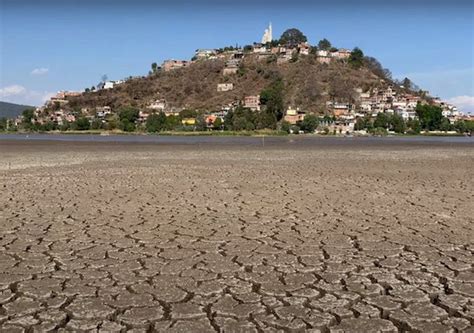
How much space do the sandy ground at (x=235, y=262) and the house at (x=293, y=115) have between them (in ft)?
399

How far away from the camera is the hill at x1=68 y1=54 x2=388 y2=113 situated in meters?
160

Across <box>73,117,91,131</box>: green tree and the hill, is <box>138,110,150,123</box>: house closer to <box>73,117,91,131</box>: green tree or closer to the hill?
<box>73,117,91,131</box>: green tree

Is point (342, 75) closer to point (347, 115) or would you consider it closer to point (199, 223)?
point (347, 115)

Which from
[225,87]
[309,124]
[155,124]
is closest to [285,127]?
[309,124]

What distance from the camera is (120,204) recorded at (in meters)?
9.55

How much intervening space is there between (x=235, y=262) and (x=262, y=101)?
144 m

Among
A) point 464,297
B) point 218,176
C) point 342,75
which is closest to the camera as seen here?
point 464,297

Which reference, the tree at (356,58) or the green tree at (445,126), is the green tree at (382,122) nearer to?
the green tree at (445,126)

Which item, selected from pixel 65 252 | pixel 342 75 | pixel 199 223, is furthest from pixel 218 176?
pixel 342 75

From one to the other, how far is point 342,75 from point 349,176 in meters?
164

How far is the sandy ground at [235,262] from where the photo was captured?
3.85m

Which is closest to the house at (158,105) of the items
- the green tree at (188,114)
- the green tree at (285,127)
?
the green tree at (188,114)

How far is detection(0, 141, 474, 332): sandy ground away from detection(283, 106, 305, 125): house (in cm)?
12155

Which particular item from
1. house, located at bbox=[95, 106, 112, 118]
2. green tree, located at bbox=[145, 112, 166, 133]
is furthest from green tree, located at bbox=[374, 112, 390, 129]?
house, located at bbox=[95, 106, 112, 118]
